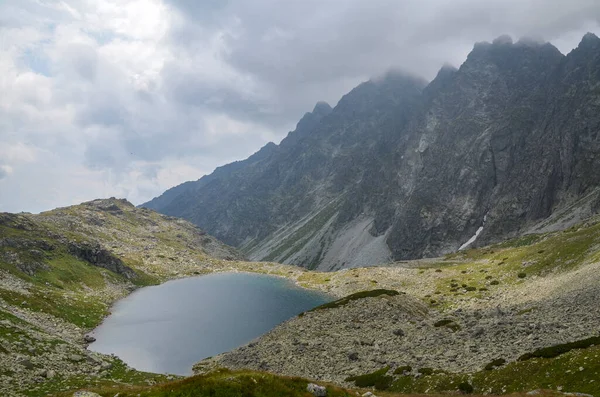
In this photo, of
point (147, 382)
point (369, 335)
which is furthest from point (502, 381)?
point (147, 382)

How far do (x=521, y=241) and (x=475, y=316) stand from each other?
114 m

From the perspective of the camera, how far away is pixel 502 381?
2897cm

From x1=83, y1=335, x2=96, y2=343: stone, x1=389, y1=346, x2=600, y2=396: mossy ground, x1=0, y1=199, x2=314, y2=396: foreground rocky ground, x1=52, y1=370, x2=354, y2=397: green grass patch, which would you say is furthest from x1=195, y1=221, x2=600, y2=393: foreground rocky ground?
x1=83, y1=335, x2=96, y2=343: stone

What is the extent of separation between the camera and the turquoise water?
2699 inches

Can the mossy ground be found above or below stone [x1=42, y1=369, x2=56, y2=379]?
below

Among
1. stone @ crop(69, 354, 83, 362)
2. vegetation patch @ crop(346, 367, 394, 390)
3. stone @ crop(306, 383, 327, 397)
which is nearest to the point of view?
stone @ crop(306, 383, 327, 397)

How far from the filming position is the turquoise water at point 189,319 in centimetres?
6856

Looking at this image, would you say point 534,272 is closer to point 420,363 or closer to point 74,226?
point 420,363

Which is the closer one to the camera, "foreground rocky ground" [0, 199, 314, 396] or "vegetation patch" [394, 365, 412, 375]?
"foreground rocky ground" [0, 199, 314, 396]

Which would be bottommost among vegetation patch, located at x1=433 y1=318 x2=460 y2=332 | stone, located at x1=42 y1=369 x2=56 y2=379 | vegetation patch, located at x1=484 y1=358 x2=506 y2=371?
vegetation patch, located at x1=433 y1=318 x2=460 y2=332

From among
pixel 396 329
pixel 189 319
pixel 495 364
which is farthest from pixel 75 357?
pixel 189 319

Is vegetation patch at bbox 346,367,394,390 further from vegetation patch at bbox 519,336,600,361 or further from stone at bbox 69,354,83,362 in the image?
stone at bbox 69,354,83,362

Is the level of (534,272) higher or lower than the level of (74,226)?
lower

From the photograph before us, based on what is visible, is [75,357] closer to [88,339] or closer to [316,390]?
[88,339]
